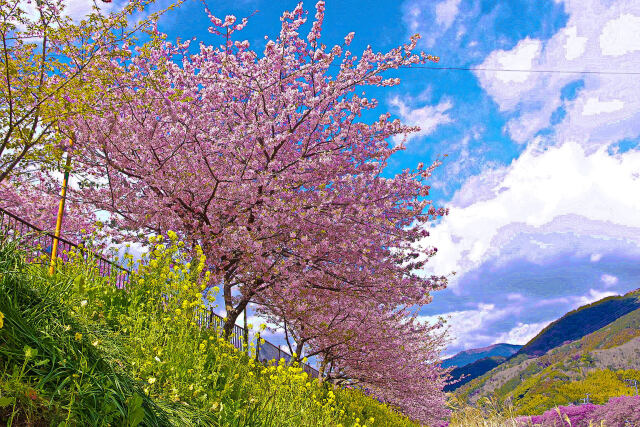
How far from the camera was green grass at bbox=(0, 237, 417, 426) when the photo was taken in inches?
137

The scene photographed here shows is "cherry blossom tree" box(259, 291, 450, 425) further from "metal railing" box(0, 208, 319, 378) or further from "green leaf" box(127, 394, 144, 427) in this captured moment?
"green leaf" box(127, 394, 144, 427)

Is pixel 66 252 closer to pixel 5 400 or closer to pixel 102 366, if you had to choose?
pixel 102 366

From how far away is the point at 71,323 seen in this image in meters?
4.57

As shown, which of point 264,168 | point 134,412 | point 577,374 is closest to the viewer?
point 134,412

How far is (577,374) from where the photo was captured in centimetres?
13000

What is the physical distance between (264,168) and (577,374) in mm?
148742

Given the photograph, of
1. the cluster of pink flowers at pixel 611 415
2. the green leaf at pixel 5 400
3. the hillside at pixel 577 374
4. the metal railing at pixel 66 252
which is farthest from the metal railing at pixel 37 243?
the hillside at pixel 577 374

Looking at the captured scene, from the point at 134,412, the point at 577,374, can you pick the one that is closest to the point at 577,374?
the point at 577,374

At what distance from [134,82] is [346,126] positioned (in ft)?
18.7

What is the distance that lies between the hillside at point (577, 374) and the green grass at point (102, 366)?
62.9 m

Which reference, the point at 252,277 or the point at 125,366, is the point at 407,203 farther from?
the point at 125,366

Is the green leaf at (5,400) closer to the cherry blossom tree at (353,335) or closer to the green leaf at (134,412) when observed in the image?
the green leaf at (134,412)

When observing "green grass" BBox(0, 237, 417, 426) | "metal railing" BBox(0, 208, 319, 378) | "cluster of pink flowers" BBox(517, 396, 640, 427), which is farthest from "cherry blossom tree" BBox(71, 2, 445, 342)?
"cluster of pink flowers" BBox(517, 396, 640, 427)

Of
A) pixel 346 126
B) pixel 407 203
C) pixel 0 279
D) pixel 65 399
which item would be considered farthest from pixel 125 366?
pixel 407 203
